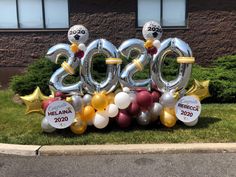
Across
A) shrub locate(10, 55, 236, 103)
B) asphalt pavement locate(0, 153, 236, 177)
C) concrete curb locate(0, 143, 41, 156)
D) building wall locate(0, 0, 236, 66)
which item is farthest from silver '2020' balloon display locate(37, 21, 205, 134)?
building wall locate(0, 0, 236, 66)

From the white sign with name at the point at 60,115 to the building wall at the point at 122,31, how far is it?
21.1ft

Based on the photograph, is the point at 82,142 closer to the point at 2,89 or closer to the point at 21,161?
the point at 21,161

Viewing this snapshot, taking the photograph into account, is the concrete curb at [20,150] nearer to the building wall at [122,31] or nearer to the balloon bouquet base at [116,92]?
the balloon bouquet base at [116,92]

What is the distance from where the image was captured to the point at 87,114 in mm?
5727

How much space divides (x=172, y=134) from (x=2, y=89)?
604 cm

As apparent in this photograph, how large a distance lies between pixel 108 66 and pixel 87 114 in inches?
33.6

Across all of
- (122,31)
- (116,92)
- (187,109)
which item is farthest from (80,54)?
(122,31)

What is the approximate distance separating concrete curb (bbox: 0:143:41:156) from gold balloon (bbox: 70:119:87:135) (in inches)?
25.7

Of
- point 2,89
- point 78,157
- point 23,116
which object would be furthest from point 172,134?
point 2,89

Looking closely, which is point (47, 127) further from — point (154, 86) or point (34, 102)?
point (154, 86)

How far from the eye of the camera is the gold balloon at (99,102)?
564cm

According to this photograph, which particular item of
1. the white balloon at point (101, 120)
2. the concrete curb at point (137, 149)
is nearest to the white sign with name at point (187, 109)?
the concrete curb at point (137, 149)

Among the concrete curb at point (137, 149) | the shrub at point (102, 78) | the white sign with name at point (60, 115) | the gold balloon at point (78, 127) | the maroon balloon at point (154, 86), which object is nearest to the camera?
the concrete curb at point (137, 149)

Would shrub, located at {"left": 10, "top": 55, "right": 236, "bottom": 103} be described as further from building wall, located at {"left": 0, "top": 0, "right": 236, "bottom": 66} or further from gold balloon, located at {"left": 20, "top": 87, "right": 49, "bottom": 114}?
building wall, located at {"left": 0, "top": 0, "right": 236, "bottom": 66}
